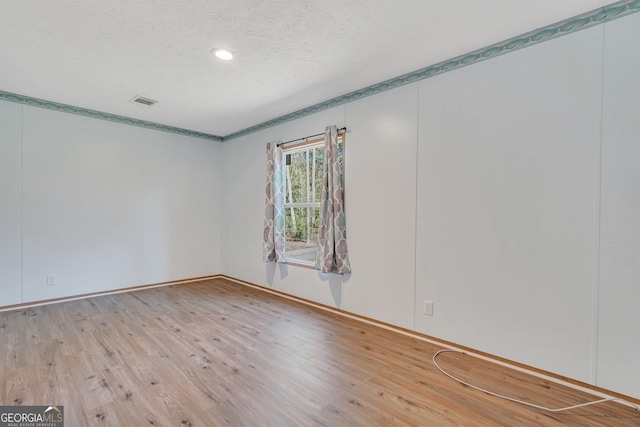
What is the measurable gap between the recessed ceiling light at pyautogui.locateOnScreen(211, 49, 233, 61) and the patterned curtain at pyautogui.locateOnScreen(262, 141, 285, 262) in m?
1.65

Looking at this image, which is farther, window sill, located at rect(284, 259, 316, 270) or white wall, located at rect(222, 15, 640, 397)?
window sill, located at rect(284, 259, 316, 270)

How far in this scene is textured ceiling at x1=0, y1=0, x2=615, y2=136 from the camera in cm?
193

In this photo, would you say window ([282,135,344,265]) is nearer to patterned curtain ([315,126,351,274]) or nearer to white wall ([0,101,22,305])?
patterned curtain ([315,126,351,274])

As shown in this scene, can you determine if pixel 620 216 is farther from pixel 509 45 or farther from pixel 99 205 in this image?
pixel 99 205

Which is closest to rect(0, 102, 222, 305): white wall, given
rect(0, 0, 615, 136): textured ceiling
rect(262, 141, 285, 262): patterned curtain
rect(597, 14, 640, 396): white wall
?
rect(0, 0, 615, 136): textured ceiling

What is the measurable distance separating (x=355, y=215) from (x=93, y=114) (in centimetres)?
384

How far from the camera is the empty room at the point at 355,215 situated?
183cm

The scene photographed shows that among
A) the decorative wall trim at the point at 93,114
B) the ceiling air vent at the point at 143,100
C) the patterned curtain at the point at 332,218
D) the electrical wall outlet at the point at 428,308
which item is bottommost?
the electrical wall outlet at the point at 428,308

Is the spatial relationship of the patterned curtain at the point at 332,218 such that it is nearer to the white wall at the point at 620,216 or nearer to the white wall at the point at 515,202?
the white wall at the point at 515,202

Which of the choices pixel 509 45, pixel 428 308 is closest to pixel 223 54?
pixel 509 45

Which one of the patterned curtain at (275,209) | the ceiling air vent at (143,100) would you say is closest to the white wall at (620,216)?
the patterned curtain at (275,209)

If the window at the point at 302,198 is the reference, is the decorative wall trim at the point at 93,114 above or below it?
above

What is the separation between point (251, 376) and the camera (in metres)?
2.08

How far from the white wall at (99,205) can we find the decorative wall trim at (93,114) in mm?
74
